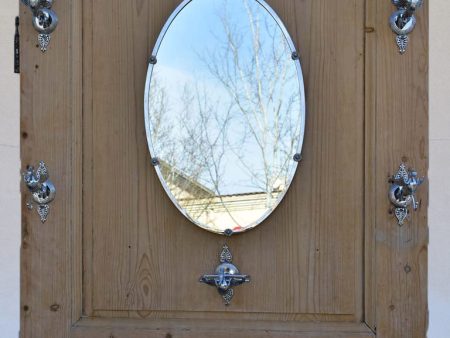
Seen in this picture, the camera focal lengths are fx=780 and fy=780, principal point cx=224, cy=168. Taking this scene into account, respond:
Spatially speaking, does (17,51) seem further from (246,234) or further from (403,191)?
(403,191)

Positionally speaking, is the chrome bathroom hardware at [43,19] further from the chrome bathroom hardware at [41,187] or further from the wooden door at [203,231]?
the chrome bathroom hardware at [41,187]

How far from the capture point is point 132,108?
151 centimetres

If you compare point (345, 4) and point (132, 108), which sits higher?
point (345, 4)

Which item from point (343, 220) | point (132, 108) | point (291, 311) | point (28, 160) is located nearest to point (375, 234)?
point (343, 220)

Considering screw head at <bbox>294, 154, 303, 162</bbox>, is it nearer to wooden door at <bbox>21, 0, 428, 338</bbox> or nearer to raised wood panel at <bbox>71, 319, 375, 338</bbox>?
wooden door at <bbox>21, 0, 428, 338</bbox>

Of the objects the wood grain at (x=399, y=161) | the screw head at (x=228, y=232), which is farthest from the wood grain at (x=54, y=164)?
the wood grain at (x=399, y=161)

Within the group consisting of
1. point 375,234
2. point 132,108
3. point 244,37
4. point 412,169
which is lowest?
point 375,234

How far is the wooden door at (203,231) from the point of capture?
4.81 ft

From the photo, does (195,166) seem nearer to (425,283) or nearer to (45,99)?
(45,99)

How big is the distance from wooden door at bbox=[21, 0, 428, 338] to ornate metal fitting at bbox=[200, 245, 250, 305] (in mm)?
19

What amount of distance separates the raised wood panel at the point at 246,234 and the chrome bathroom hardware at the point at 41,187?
0.07 m

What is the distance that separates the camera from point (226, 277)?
1.47 meters

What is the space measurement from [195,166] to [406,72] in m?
0.43

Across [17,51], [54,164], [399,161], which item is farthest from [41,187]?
[399,161]
